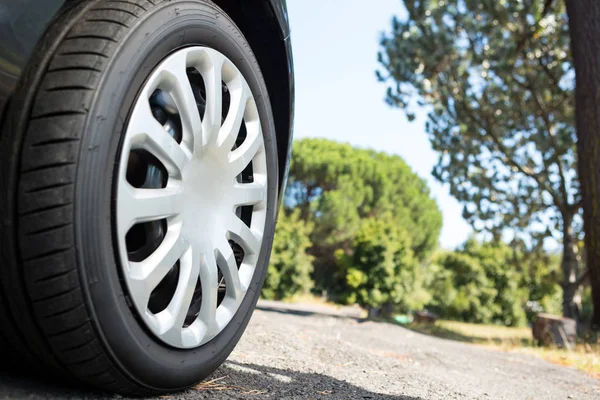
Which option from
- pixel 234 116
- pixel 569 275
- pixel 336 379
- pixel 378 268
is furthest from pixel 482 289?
pixel 234 116

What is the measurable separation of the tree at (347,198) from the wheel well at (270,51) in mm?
28246

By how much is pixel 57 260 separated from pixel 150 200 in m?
0.31

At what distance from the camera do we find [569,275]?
40.7 feet

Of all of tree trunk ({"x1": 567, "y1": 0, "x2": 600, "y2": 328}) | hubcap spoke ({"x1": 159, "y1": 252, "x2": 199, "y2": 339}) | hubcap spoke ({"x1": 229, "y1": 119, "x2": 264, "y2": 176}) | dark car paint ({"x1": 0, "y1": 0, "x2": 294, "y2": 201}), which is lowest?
hubcap spoke ({"x1": 159, "y1": 252, "x2": 199, "y2": 339})

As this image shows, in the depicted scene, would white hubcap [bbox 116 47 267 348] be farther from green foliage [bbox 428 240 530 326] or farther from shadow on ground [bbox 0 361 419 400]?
green foliage [bbox 428 240 530 326]

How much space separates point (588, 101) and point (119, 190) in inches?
275

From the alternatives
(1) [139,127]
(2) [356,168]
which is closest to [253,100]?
(1) [139,127]

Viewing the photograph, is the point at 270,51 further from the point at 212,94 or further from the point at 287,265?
the point at 287,265

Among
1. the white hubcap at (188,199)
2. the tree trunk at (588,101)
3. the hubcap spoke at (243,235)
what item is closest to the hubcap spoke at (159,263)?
the white hubcap at (188,199)

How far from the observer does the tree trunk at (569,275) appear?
12109mm

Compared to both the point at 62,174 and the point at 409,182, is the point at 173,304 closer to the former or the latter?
the point at 62,174

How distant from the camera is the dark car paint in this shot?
4.46 ft

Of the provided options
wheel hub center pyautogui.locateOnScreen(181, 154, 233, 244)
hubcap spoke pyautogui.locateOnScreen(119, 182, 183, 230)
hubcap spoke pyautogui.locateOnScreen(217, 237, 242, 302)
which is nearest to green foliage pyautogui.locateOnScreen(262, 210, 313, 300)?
hubcap spoke pyautogui.locateOnScreen(217, 237, 242, 302)

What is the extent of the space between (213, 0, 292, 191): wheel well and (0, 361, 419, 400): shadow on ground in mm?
837
